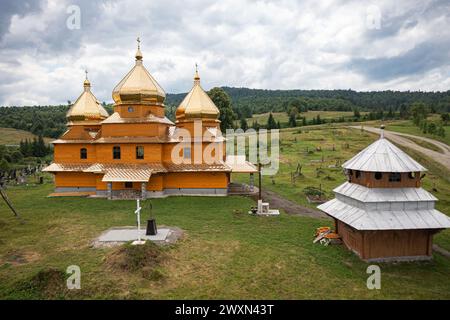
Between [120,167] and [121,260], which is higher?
[120,167]

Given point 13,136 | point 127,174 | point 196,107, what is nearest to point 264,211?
point 127,174

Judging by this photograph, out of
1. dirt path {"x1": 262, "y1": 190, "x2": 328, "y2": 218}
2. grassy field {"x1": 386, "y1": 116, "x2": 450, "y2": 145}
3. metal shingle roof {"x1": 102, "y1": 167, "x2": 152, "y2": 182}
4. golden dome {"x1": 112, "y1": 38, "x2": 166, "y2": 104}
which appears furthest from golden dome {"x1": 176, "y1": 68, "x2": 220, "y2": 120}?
grassy field {"x1": 386, "y1": 116, "x2": 450, "y2": 145}

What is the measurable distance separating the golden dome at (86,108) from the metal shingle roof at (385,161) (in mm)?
22548

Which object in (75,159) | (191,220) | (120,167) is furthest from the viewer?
(75,159)

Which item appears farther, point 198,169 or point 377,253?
point 198,169

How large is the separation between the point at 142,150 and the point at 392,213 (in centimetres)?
1867

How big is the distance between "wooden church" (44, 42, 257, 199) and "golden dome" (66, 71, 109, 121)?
85 mm

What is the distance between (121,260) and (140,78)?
700 inches

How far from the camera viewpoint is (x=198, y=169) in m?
26.5

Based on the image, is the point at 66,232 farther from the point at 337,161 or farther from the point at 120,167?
the point at 337,161

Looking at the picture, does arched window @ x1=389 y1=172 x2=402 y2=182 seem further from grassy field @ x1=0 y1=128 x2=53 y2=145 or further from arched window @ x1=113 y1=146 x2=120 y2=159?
grassy field @ x1=0 y1=128 x2=53 y2=145

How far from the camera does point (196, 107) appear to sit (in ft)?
92.5

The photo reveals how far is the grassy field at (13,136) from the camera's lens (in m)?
77.5
